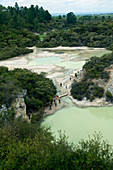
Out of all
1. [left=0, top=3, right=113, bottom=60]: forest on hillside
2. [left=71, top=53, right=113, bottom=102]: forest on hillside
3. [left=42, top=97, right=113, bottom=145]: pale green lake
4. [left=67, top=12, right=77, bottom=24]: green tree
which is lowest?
[left=42, top=97, right=113, bottom=145]: pale green lake

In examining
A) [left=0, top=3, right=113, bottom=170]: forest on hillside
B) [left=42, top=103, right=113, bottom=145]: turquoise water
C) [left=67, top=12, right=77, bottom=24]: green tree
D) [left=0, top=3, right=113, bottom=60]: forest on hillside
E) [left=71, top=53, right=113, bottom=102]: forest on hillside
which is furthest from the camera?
[left=67, top=12, right=77, bottom=24]: green tree

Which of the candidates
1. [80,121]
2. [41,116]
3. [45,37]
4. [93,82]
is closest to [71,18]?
[45,37]

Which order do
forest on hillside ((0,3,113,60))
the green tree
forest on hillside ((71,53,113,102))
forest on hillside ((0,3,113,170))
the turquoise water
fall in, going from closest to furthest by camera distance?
forest on hillside ((0,3,113,170)) < the turquoise water < forest on hillside ((71,53,113,102)) < forest on hillside ((0,3,113,60)) < the green tree

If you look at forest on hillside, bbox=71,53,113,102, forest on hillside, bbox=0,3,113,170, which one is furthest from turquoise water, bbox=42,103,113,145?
forest on hillside, bbox=71,53,113,102

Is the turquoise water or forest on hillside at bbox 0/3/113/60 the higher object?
forest on hillside at bbox 0/3/113/60

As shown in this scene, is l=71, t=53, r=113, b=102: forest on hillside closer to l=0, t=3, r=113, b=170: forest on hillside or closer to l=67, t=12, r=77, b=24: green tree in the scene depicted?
l=0, t=3, r=113, b=170: forest on hillside

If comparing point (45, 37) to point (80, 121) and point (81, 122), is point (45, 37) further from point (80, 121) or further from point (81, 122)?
point (81, 122)

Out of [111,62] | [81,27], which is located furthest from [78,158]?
[81,27]

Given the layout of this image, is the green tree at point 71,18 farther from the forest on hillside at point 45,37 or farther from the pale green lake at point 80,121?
the pale green lake at point 80,121

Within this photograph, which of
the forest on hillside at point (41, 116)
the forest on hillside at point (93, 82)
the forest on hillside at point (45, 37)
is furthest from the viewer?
the forest on hillside at point (45, 37)

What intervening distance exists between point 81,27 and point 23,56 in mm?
22473

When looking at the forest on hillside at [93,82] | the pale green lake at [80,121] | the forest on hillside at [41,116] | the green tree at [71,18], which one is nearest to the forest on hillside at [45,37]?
the forest on hillside at [41,116]

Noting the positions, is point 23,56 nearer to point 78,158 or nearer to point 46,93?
point 46,93

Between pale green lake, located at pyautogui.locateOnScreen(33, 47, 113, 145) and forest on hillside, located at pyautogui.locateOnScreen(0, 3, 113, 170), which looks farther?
pale green lake, located at pyautogui.locateOnScreen(33, 47, 113, 145)
